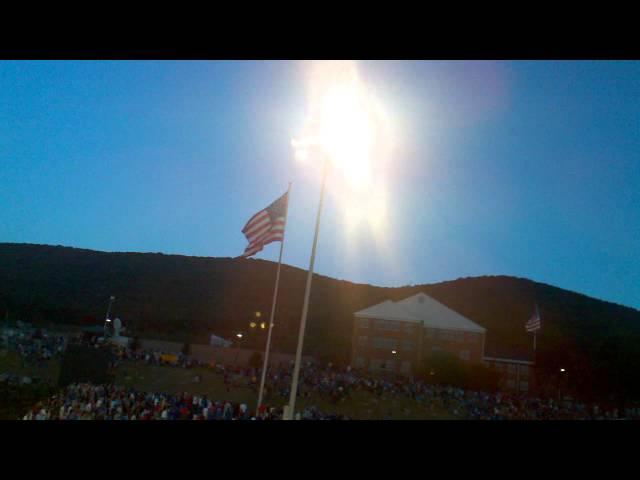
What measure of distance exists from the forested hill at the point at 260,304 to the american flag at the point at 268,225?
53.5ft

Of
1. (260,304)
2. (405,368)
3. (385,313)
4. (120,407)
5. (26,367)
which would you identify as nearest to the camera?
(120,407)

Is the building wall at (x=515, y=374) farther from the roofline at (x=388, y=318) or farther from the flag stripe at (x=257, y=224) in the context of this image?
the flag stripe at (x=257, y=224)

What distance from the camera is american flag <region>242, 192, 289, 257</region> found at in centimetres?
1172

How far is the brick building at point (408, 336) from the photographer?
2688cm

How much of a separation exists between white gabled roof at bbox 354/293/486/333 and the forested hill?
2.03m

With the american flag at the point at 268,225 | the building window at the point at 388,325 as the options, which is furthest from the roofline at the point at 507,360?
the american flag at the point at 268,225

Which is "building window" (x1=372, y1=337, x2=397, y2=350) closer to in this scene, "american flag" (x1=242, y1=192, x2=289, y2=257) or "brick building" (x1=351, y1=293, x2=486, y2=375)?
"brick building" (x1=351, y1=293, x2=486, y2=375)

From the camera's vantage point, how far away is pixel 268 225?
11828 mm


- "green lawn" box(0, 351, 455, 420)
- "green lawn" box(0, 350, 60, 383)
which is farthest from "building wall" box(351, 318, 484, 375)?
"green lawn" box(0, 350, 60, 383)

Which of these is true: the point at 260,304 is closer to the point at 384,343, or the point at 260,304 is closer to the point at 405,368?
the point at 384,343

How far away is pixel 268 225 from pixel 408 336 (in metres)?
17.4

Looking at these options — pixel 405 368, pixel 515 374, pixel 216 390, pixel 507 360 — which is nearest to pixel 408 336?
pixel 405 368
